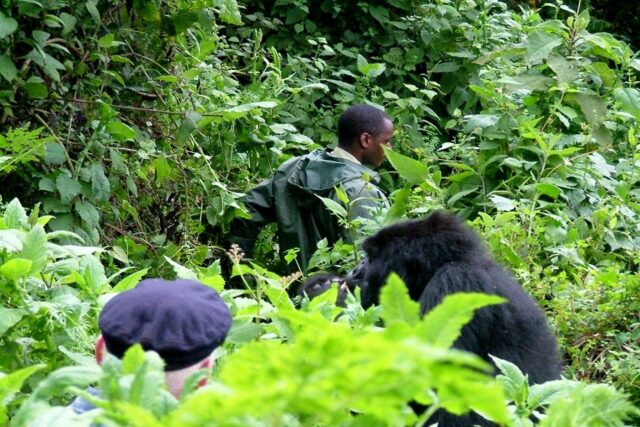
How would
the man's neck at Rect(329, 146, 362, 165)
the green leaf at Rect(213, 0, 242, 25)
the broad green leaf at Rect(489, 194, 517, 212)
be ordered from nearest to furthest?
the broad green leaf at Rect(489, 194, 517, 212)
the green leaf at Rect(213, 0, 242, 25)
the man's neck at Rect(329, 146, 362, 165)

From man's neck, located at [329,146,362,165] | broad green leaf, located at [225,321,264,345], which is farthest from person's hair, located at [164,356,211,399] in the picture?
man's neck, located at [329,146,362,165]

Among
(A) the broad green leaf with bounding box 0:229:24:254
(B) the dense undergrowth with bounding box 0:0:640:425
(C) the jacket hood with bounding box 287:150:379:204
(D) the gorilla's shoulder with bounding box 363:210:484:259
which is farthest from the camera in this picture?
(C) the jacket hood with bounding box 287:150:379:204

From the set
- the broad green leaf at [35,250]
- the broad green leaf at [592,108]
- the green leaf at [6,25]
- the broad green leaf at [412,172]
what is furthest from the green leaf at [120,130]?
the broad green leaf at [35,250]

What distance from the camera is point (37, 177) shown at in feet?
14.0

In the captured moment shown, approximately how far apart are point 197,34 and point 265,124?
1.99 feet

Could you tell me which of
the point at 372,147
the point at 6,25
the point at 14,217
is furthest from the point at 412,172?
the point at 14,217

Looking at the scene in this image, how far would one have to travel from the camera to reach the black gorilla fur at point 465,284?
2.78 metres

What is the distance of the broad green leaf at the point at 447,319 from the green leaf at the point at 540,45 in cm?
372

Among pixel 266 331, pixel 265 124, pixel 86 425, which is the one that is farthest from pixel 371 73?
pixel 86 425

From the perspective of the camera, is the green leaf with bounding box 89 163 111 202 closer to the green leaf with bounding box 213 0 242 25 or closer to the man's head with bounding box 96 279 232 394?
the green leaf with bounding box 213 0 242 25

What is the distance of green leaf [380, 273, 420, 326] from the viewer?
3.25 feet

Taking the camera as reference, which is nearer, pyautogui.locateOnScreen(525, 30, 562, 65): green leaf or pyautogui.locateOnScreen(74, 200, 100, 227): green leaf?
pyautogui.locateOnScreen(74, 200, 100, 227): green leaf

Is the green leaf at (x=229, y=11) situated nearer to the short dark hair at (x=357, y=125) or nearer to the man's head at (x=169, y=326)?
the short dark hair at (x=357, y=125)

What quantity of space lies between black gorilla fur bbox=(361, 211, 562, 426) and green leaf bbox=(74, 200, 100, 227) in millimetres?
1544
